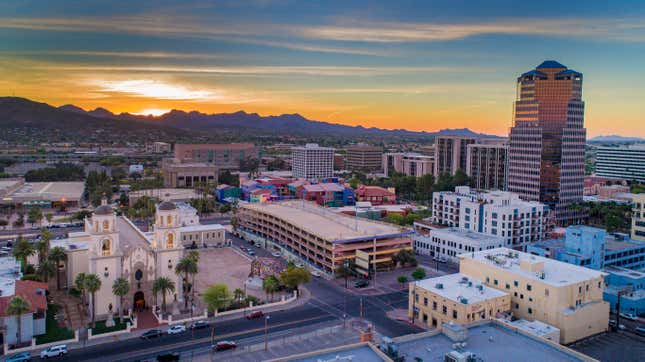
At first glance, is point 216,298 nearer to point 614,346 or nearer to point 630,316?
point 614,346

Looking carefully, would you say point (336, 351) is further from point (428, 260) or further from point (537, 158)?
point (537, 158)

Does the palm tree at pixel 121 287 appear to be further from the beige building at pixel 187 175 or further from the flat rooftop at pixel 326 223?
the beige building at pixel 187 175

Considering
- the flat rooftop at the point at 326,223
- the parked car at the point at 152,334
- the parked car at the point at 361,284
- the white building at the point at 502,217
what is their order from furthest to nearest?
the white building at the point at 502,217
the flat rooftop at the point at 326,223
the parked car at the point at 361,284
the parked car at the point at 152,334

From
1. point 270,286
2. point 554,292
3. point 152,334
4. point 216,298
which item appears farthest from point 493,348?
point 152,334

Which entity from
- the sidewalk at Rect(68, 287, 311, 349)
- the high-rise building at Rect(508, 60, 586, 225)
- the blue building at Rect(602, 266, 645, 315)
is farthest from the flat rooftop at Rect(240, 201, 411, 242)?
the high-rise building at Rect(508, 60, 586, 225)

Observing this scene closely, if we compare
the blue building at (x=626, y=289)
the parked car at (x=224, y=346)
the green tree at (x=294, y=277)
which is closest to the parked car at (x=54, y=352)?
the parked car at (x=224, y=346)

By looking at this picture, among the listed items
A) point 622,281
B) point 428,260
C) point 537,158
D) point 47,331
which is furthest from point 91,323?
point 537,158
